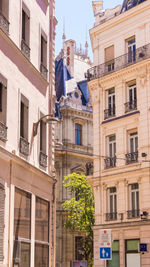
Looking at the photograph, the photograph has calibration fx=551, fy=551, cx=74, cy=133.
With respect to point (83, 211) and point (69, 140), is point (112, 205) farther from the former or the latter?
point (69, 140)

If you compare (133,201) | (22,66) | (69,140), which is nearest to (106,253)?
(22,66)

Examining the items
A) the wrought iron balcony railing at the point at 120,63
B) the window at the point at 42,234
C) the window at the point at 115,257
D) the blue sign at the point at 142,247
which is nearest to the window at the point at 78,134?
the wrought iron balcony railing at the point at 120,63

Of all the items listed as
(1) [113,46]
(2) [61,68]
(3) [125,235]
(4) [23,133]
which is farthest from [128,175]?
(2) [61,68]

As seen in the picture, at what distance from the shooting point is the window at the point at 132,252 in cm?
3372

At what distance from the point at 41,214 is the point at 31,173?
1848mm

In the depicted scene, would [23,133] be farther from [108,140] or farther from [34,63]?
[108,140]

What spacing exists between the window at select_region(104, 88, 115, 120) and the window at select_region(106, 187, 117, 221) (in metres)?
5.09

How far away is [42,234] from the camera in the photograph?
1897 cm

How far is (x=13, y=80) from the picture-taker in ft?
55.3

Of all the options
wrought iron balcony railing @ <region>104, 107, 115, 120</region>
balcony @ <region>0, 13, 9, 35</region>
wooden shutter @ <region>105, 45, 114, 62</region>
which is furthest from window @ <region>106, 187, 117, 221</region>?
balcony @ <region>0, 13, 9, 35</region>

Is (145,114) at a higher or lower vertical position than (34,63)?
higher

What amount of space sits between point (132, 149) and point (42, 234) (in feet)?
57.6

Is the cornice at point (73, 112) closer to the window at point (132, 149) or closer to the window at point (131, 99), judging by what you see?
the window at point (131, 99)

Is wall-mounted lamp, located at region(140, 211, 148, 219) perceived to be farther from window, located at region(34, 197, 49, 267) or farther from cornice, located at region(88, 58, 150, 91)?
window, located at region(34, 197, 49, 267)
